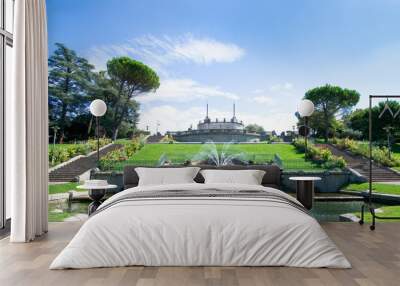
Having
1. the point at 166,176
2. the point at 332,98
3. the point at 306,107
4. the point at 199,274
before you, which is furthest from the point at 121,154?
the point at 199,274

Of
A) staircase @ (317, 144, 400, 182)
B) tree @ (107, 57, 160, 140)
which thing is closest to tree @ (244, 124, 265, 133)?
staircase @ (317, 144, 400, 182)

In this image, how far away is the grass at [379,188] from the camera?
25.6 feet

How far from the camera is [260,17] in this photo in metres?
8.10

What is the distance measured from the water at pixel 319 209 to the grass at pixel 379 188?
33cm

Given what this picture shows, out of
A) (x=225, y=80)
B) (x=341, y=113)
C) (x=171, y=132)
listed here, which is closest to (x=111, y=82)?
(x=171, y=132)

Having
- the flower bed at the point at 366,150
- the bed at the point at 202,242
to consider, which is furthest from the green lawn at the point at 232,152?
the bed at the point at 202,242

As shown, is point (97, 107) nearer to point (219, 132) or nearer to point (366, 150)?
point (219, 132)

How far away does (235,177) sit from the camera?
18.3ft

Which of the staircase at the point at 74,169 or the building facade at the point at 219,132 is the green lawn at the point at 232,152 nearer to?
the building facade at the point at 219,132

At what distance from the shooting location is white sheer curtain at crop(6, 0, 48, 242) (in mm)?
4625

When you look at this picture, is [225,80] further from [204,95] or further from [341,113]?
[341,113]

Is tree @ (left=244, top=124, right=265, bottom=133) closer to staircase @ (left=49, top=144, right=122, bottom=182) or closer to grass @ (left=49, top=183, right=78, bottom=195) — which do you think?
staircase @ (left=49, top=144, right=122, bottom=182)

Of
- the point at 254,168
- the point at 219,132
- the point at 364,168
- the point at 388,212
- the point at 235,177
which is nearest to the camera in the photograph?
the point at 235,177

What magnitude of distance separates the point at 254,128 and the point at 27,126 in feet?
14.2
